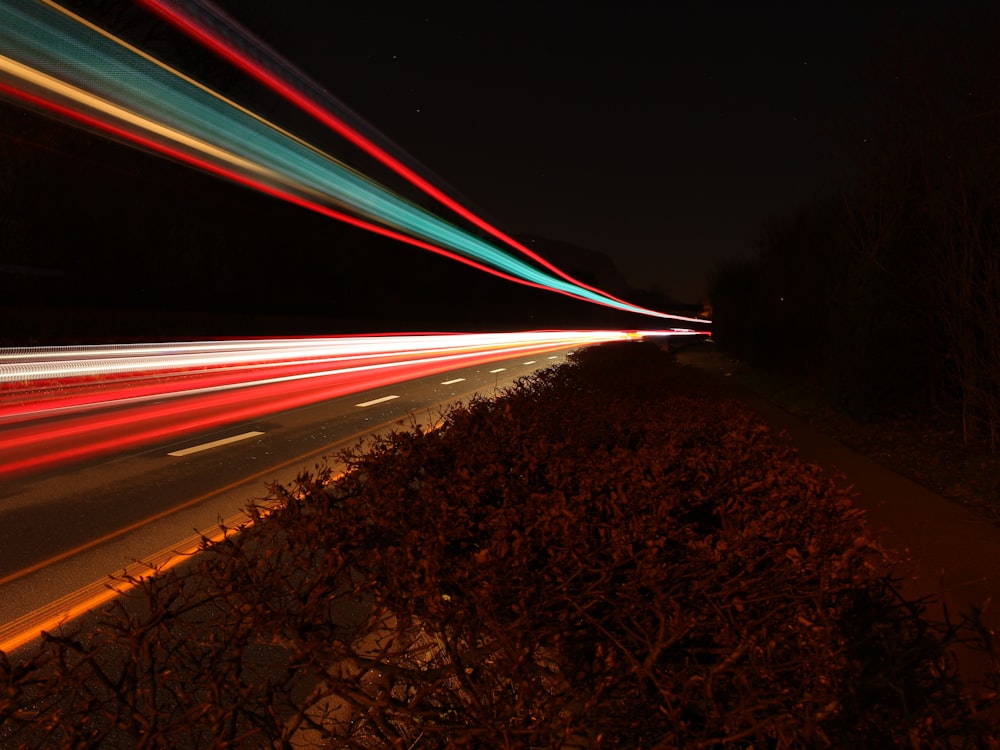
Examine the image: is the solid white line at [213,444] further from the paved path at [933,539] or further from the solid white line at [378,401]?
the paved path at [933,539]

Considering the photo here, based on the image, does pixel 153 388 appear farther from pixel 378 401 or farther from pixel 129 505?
pixel 129 505

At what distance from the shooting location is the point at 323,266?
47219 mm

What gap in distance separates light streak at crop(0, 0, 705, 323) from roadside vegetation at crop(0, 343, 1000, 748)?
1409 centimetres

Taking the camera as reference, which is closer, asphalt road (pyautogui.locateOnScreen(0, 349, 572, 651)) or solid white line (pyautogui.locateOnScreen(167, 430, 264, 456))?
asphalt road (pyautogui.locateOnScreen(0, 349, 572, 651))

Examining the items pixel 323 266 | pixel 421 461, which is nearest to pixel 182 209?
pixel 323 266

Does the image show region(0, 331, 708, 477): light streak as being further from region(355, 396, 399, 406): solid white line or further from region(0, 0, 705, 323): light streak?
region(0, 0, 705, 323): light streak

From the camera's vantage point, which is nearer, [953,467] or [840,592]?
[840,592]

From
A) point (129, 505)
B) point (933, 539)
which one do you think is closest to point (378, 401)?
point (129, 505)

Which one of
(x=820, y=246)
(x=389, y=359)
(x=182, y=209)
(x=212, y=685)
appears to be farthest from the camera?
(x=182, y=209)

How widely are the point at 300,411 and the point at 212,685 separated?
14549 mm

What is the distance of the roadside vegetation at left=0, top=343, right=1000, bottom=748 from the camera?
92.0 inches

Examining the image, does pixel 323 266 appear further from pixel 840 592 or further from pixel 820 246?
pixel 840 592

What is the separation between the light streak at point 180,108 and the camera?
47.4 feet

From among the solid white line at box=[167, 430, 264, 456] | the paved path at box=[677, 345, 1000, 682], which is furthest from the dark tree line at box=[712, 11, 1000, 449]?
the solid white line at box=[167, 430, 264, 456]
